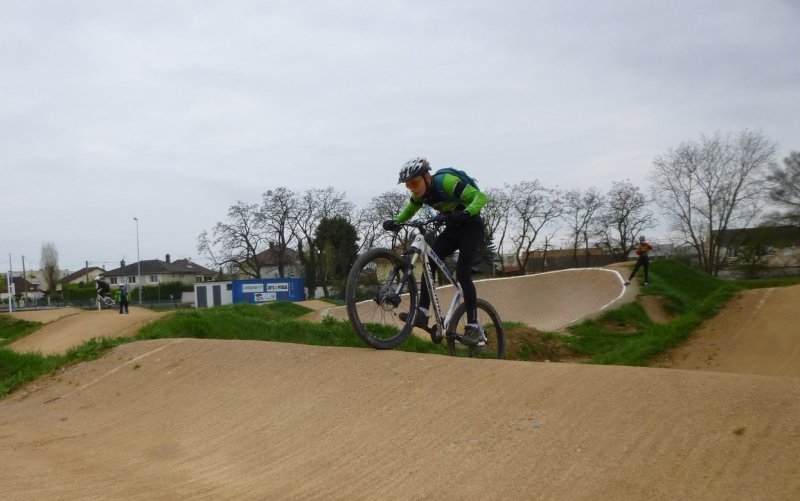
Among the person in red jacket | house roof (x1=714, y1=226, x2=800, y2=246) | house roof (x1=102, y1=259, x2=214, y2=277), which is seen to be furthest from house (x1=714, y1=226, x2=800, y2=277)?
house roof (x1=102, y1=259, x2=214, y2=277)

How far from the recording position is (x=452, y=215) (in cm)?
556

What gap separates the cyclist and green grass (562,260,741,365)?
5.31 m

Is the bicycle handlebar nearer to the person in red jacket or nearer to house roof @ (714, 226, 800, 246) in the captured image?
the person in red jacket

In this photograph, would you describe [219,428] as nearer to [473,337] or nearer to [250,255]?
[473,337]

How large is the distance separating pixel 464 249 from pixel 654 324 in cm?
1393

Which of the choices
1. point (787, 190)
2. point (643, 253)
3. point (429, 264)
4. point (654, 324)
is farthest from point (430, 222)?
point (787, 190)

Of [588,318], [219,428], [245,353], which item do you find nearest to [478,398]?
Result: [219,428]

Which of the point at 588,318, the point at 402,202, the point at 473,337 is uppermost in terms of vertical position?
the point at 402,202

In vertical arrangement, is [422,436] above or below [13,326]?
above

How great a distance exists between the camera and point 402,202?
49719 mm

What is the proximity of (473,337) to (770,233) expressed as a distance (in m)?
44.2

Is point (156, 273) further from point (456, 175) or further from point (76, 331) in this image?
point (456, 175)

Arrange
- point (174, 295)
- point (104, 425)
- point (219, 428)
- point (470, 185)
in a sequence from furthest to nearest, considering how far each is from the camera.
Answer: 1. point (174, 295)
2. point (470, 185)
3. point (104, 425)
4. point (219, 428)

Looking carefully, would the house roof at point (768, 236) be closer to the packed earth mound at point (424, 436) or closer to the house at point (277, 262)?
the house at point (277, 262)
